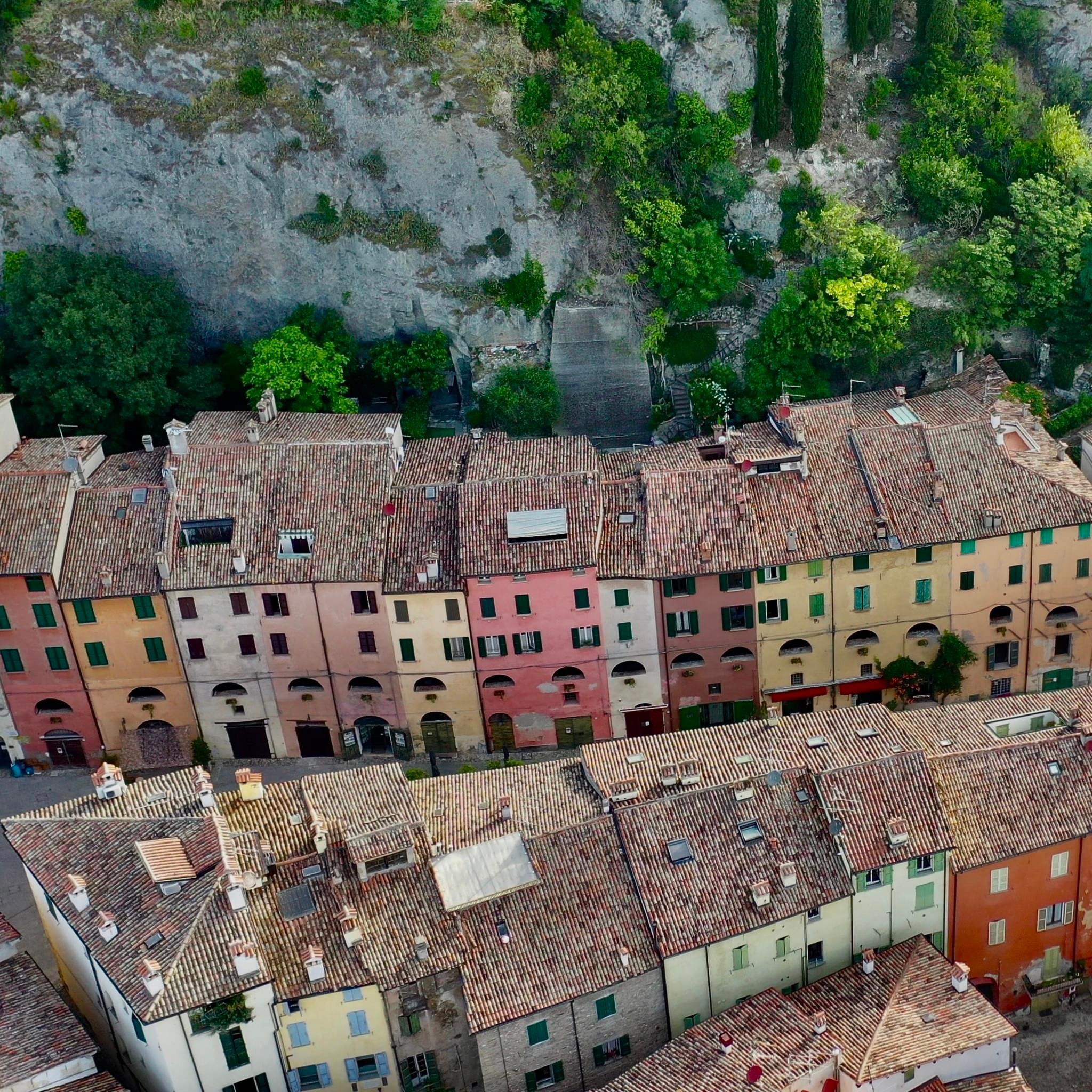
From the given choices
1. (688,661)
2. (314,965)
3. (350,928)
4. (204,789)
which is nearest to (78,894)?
(204,789)

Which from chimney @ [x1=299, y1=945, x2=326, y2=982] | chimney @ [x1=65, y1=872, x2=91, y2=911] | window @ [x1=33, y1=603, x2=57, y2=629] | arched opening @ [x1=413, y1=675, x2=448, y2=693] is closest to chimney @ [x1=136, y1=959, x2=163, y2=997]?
chimney @ [x1=299, y1=945, x2=326, y2=982]

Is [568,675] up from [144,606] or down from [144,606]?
down

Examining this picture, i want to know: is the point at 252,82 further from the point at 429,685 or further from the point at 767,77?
the point at 429,685

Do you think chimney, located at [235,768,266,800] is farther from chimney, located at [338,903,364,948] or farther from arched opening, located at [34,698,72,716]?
arched opening, located at [34,698,72,716]

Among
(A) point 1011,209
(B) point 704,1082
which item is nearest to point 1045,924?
(B) point 704,1082

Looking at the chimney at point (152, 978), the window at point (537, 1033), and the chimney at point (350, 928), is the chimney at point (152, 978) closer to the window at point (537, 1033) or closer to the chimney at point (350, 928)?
the chimney at point (350, 928)

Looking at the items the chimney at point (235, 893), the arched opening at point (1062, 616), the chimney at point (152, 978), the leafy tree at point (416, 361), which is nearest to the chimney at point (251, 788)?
the chimney at point (235, 893)
